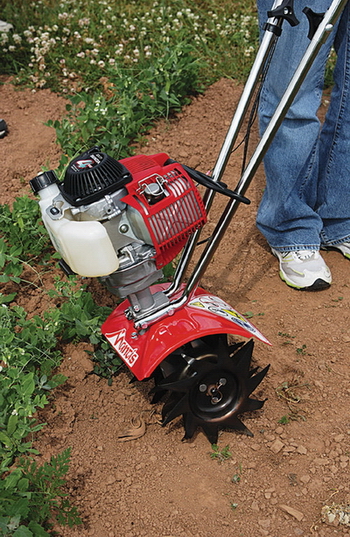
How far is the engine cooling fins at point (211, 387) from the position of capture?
2.05m

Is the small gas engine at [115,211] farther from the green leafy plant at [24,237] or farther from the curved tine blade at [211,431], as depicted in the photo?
the green leafy plant at [24,237]

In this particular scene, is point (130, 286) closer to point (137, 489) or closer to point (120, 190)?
point (120, 190)

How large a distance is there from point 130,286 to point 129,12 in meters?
3.97

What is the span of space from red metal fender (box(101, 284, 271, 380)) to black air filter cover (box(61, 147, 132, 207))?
20.1 inches

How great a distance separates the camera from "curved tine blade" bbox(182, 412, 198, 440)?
6.97 feet

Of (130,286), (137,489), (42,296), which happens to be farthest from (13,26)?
(137,489)

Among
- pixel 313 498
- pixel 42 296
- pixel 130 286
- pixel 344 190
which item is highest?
pixel 130 286

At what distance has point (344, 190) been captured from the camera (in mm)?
2988

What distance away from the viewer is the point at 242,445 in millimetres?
2260

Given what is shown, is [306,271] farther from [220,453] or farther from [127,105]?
[127,105]

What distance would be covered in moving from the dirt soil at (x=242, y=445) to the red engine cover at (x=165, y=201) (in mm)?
771

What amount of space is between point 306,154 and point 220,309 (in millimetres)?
952

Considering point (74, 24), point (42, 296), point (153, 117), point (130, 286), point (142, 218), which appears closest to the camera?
point (142, 218)

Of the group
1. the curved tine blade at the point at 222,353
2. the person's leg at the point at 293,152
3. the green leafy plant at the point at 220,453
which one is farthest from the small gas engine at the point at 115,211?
the person's leg at the point at 293,152
